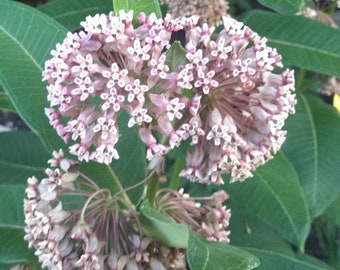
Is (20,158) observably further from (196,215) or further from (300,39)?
(300,39)

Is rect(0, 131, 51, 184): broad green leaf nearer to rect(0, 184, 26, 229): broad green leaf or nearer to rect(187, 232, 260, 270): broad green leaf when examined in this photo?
rect(0, 184, 26, 229): broad green leaf

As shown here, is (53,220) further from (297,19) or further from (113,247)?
(297,19)

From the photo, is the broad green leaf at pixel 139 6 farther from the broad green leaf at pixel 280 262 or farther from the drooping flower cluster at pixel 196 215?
the broad green leaf at pixel 280 262

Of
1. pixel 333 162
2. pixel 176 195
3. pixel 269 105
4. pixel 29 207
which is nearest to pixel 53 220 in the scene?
pixel 29 207

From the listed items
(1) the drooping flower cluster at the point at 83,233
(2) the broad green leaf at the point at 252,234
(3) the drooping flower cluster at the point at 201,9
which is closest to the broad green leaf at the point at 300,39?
(3) the drooping flower cluster at the point at 201,9

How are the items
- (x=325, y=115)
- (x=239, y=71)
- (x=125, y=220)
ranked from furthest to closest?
(x=325, y=115), (x=125, y=220), (x=239, y=71)

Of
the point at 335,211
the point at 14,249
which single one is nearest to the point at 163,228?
the point at 14,249
